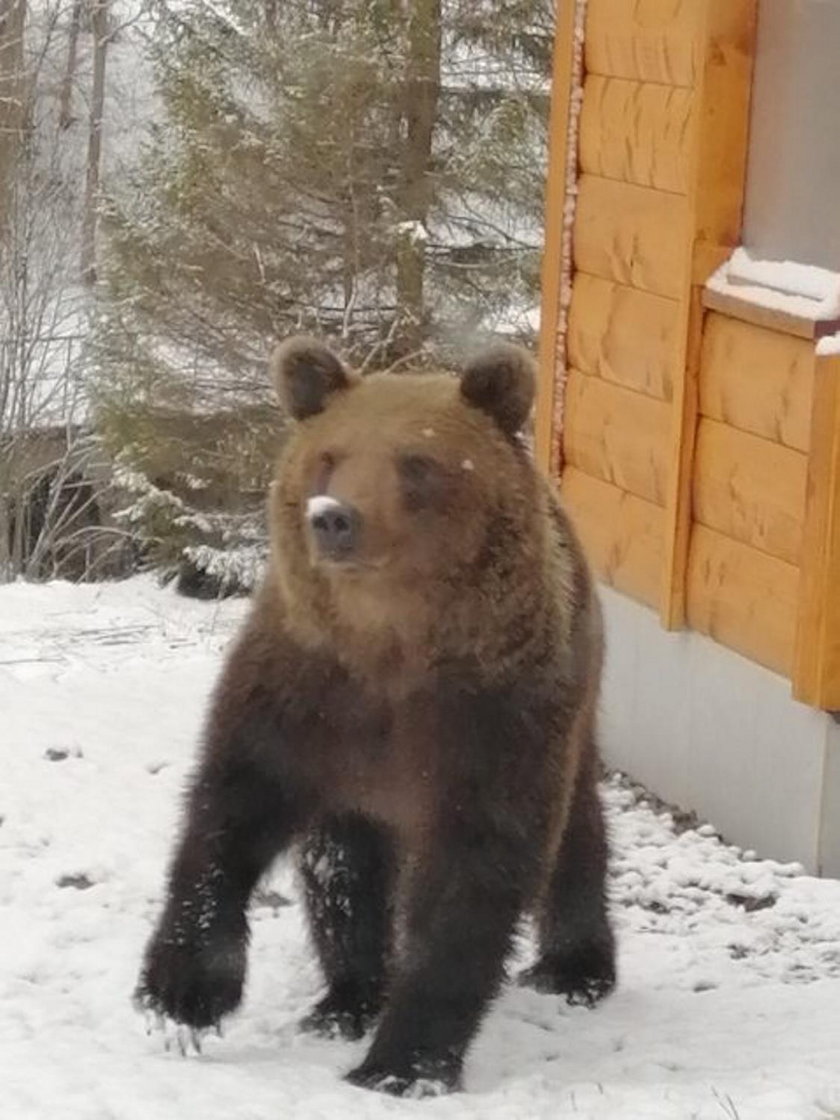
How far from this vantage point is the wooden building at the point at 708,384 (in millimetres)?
6320

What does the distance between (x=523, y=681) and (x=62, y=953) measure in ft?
5.09

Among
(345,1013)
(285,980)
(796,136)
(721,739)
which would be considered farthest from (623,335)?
(345,1013)

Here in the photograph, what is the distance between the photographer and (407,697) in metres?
4.36

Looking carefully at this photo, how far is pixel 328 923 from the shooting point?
490 cm

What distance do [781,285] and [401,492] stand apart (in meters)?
2.63

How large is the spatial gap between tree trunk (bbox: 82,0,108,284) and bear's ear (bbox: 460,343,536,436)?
2312cm

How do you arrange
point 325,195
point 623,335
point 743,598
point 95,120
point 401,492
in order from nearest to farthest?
point 401,492 → point 743,598 → point 623,335 → point 325,195 → point 95,120

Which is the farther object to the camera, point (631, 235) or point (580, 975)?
point (631, 235)

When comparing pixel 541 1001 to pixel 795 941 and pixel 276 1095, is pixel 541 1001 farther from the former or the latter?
pixel 276 1095

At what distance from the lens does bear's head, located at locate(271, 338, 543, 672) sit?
13.7ft

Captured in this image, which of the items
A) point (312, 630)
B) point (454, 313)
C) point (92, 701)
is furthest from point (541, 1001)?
point (454, 313)

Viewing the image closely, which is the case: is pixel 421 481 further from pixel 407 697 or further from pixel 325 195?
pixel 325 195

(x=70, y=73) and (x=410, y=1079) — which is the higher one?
(x=410, y=1079)

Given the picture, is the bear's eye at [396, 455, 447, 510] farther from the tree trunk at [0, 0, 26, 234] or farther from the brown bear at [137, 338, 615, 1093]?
the tree trunk at [0, 0, 26, 234]
